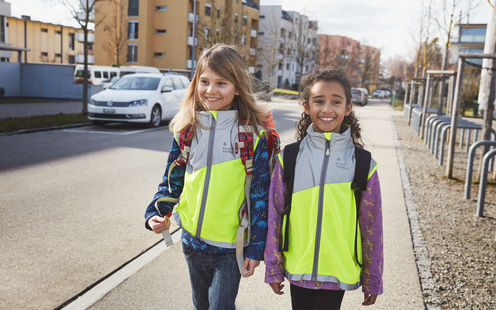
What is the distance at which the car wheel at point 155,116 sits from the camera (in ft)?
50.0

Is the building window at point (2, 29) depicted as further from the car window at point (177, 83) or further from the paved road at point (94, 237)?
the paved road at point (94, 237)

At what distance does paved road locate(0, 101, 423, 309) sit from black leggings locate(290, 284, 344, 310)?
1.27 metres

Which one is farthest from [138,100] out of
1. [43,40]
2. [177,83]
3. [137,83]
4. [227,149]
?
[43,40]

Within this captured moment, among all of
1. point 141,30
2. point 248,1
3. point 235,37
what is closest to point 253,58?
point 248,1

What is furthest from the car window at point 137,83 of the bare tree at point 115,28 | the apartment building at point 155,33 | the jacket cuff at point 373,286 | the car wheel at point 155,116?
the apartment building at point 155,33

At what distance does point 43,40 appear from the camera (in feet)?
221

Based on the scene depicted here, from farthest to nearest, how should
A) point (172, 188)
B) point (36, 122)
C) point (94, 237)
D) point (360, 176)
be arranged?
point (36, 122), point (94, 237), point (172, 188), point (360, 176)

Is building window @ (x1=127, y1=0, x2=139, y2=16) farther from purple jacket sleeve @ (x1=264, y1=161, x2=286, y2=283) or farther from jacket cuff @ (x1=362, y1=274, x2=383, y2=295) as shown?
jacket cuff @ (x1=362, y1=274, x2=383, y2=295)

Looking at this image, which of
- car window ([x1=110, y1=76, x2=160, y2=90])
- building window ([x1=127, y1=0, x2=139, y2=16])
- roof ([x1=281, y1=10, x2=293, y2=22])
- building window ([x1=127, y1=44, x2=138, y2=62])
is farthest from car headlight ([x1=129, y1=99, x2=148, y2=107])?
roof ([x1=281, y1=10, x2=293, y2=22])

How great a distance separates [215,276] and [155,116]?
1364 centimetres

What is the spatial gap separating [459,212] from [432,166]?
3.95 m

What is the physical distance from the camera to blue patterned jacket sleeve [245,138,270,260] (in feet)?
7.00

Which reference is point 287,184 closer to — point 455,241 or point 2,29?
point 455,241

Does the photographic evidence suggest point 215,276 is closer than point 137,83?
Yes
